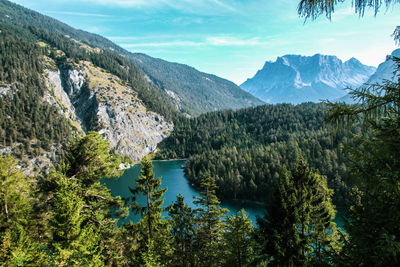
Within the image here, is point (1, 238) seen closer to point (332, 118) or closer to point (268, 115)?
point (332, 118)

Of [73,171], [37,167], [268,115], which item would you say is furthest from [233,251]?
[268,115]

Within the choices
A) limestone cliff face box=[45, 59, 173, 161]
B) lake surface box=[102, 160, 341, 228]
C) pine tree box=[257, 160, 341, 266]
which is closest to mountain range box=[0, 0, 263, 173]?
limestone cliff face box=[45, 59, 173, 161]

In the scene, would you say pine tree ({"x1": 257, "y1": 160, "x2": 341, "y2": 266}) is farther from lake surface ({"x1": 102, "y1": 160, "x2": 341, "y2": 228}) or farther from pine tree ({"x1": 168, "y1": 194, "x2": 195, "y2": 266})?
lake surface ({"x1": 102, "y1": 160, "x2": 341, "y2": 228})

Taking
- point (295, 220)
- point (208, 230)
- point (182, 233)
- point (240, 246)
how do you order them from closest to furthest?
point (295, 220), point (240, 246), point (182, 233), point (208, 230)

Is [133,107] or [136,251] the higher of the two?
[133,107]

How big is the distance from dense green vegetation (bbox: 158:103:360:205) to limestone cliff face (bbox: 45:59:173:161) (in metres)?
20.3

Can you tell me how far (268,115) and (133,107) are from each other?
385 feet

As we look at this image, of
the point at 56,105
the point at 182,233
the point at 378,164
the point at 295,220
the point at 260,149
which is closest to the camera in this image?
the point at 378,164

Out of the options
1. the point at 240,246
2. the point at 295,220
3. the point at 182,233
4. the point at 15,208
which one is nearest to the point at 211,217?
the point at 182,233

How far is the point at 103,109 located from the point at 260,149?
124108 millimetres

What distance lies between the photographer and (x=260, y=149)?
10300 centimetres

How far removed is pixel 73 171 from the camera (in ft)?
45.0

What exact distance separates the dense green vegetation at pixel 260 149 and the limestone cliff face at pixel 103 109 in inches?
798

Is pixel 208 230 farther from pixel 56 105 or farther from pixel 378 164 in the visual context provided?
pixel 56 105
